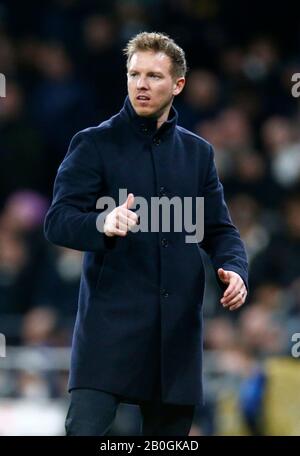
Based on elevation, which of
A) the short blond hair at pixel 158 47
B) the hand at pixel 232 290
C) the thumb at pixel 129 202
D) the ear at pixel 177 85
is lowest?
the hand at pixel 232 290

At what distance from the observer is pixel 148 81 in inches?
166

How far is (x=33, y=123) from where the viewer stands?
9.38 m

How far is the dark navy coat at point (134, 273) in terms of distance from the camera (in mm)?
4129

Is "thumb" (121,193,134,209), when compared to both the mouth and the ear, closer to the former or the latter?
the mouth

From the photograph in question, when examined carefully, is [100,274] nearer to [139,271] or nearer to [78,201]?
[139,271]

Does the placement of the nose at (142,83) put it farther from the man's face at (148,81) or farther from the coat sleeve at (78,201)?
the coat sleeve at (78,201)

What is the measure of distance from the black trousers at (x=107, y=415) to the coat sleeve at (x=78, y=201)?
47 centimetres

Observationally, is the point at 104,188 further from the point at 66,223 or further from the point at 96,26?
the point at 96,26

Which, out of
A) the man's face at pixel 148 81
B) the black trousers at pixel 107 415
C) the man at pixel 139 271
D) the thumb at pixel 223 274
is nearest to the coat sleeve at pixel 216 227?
the man at pixel 139 271

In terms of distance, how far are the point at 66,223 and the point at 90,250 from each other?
0.37 ft

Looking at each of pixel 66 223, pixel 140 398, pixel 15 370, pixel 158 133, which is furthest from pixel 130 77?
pixel 15 370

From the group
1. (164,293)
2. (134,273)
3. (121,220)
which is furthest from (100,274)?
(121,220)

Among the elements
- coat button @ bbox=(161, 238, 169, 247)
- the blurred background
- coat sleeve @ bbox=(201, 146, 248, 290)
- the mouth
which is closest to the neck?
the mouth

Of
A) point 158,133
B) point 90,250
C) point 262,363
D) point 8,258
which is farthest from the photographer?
point 8,258
